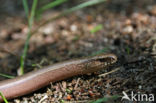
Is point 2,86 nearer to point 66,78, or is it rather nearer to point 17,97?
point 17,97

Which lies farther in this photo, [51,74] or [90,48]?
[90,48]

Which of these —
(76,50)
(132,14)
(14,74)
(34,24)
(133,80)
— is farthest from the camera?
(34,24)

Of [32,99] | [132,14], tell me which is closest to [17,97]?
[32,99]

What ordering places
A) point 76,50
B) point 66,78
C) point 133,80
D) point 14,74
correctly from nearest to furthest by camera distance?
point 133,80 → point 66,78 → point 14,74 → point 76,50

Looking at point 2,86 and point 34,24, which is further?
point 34,24

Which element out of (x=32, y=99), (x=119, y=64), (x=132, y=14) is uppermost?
(x=132, y=14)

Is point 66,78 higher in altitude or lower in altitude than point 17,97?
higher

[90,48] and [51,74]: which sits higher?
[90,48]
